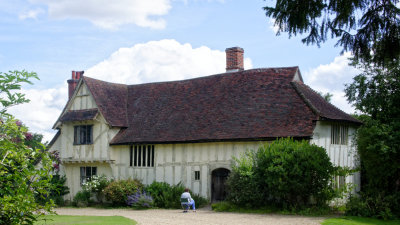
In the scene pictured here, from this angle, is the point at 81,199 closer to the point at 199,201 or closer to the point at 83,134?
the point at 83,134

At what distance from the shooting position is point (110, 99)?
26500 mm

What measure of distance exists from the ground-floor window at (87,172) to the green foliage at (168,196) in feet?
15.9

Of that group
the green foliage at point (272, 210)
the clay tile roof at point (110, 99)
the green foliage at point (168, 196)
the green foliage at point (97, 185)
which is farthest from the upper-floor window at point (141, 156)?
the green foliage at point (272, 210)

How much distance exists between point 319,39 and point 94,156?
17.8 metres

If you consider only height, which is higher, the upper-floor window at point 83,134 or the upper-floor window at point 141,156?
the upper-floor window at point 83,134

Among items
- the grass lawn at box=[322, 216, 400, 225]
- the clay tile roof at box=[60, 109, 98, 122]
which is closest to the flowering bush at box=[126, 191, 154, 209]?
the clay tile roof at box=[60, 109, 98, 122]

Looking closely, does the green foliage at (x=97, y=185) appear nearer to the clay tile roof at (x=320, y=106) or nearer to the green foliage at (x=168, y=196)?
the green foliage at (x=168, y=196)

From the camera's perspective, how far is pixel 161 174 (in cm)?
2336

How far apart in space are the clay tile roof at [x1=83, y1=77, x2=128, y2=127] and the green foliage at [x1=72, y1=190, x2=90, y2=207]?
3748mm

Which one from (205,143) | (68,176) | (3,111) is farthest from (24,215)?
(68,176)

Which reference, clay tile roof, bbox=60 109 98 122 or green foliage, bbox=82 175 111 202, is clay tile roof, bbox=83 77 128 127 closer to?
clay tile roof, bbox=60 109 98 122

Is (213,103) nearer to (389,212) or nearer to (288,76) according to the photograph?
(288,76)

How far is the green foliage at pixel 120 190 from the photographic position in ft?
73.3

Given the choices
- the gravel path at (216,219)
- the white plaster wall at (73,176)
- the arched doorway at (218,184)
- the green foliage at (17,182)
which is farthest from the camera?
the white plaster wall at (73,176)
